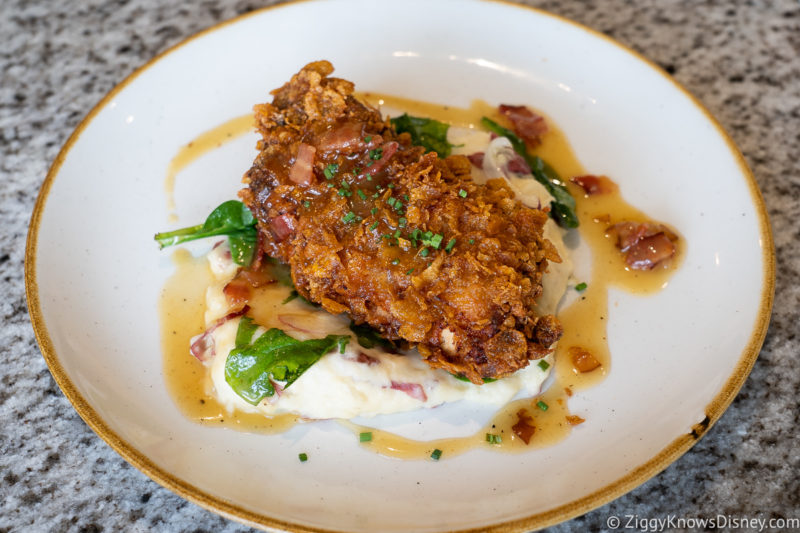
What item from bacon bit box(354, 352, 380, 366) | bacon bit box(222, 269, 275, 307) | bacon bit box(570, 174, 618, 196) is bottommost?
bacon bit box(354, 352, 380, 366)

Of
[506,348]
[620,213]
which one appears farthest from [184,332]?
[620,213]

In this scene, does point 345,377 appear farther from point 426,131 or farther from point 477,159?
point 426,131

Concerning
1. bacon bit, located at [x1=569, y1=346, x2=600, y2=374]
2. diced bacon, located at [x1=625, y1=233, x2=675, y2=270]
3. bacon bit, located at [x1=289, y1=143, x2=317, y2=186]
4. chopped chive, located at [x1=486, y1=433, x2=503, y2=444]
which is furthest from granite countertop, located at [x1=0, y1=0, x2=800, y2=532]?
bacon bit, located at [x1=289, y1=143, x2=317, y2=186]

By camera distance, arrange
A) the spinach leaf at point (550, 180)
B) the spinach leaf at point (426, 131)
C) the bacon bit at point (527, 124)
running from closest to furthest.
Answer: the spinach leaf at point (550, 180) < the spinach leaf at point (426, 131) < the bacon bit at point (527, 124)

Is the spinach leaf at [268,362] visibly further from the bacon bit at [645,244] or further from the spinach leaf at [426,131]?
the bacon bit at [645,244]

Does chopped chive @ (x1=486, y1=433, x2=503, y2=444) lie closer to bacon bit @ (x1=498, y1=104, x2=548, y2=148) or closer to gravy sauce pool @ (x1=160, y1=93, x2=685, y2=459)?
gravy sauce pool @ (x1=160, y1=93, x2=685, y2=459)

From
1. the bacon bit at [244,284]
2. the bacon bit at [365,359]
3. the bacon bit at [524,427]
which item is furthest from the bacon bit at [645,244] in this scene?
the bacon bit at [244,284]
